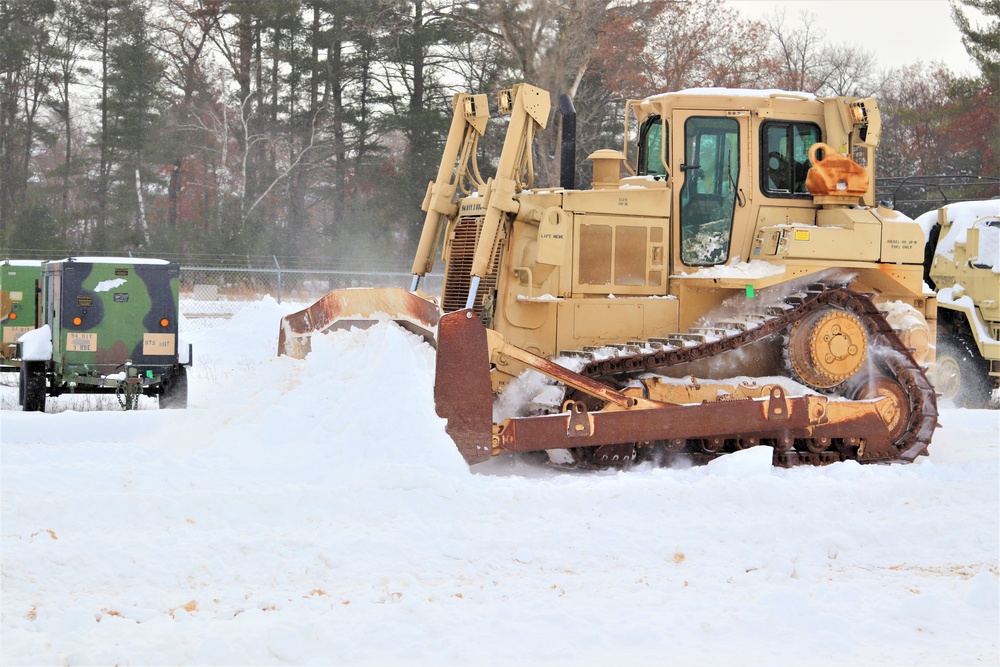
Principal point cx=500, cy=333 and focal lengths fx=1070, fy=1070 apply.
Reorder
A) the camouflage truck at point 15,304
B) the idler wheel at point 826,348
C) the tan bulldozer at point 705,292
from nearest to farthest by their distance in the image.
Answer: the tan bulldozer at point 705,292 → the idler wheel at point 826,348 → the camouflage truck at point 15,304

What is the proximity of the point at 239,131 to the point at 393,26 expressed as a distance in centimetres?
687

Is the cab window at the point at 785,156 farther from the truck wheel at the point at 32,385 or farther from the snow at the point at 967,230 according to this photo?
the truck wheel at the point at 32,385

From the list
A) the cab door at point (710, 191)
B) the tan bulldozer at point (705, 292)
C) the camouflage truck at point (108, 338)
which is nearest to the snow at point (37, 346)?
the camouflage truck at point (108, 338)

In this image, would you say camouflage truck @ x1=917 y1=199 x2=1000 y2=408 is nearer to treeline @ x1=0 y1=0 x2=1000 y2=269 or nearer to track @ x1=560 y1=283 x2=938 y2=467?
track @ x1=560 y1=283 x2=938 y2=467

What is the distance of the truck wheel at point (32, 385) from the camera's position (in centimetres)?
1203

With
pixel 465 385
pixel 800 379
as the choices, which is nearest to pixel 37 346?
pixel 465 385

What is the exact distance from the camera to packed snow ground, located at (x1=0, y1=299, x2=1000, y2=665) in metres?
4.48

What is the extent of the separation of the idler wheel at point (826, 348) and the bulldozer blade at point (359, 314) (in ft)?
10.2

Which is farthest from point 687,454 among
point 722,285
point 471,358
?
point 471,358

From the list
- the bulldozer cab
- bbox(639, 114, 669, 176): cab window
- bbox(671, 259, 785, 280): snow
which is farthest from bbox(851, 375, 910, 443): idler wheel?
bbox(639, 114, 669, 176): cab window

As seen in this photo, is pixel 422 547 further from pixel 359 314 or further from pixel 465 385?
pixel 359 314

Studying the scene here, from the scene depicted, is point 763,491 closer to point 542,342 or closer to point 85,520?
point 542,342

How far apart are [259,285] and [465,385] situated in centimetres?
1999

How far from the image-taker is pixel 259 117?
3316 cm
